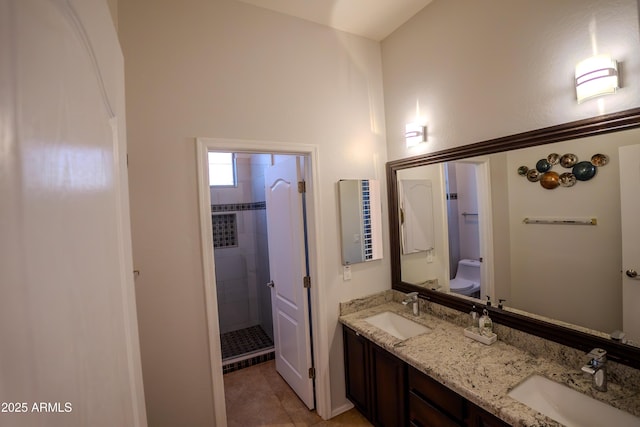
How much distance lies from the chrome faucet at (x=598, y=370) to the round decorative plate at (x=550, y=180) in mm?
798

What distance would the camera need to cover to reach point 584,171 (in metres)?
1.38

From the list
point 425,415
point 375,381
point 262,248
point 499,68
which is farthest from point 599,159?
point 262,248

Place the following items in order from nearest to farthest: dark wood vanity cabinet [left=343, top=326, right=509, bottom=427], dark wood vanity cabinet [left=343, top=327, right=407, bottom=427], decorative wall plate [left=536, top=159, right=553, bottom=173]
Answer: dark wood vanity cabinet [left=343, top=326, right=509, bottom=427], decorative wall plate [left=536, top=159, right=553, bottom=173], dark wood vanity cabinet [left=343, top=327, right=407, bottom=427]

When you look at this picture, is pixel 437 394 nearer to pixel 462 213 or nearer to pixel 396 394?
pixel 396 394

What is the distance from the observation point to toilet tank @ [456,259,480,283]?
1895 mm

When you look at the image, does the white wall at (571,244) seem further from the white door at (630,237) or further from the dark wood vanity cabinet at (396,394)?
the dark wood vanity cabinet at (396,394)

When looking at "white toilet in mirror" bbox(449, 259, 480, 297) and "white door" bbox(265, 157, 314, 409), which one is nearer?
"white toilet in mirror" bbox(449, 259, 480, 297)

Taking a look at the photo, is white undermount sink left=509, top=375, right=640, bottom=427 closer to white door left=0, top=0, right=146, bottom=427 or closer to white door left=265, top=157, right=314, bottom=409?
white door left=265, top=157, right=314, bottom=409

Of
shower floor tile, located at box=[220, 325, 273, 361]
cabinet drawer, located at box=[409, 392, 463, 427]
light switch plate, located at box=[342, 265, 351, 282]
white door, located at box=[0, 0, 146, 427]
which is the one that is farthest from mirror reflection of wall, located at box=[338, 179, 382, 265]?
shower floor tile, located at box=[220, 325, 273, 361]

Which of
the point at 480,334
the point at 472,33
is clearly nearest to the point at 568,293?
the point at 480,334

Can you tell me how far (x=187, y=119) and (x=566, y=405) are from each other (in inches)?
97.4

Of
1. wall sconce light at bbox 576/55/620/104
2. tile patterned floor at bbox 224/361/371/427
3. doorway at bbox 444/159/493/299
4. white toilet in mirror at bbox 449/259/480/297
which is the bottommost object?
tile patterned floor at bbox 224/361/371/427

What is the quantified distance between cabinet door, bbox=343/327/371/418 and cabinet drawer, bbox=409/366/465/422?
1.47ft

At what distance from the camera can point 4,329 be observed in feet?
0.81
